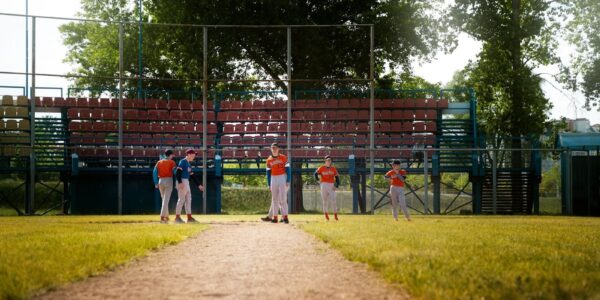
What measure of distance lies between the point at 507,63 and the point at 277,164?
22.6 meters

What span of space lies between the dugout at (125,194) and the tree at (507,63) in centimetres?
1392

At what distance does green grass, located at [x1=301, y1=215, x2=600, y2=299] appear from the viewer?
582cm

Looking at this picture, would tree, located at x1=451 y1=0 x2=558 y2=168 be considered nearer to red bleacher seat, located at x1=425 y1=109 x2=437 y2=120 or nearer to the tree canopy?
the tree canopy

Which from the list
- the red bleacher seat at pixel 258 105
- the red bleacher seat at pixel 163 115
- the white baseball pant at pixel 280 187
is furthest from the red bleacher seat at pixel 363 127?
the white baseball pant at pixel 280 187

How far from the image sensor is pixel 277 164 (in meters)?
17.3

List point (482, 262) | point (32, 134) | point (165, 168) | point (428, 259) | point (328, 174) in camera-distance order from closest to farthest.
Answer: point (482, 262)
point (428, 259)
point (165, 168)
point (328, 174)
point (32, 134)

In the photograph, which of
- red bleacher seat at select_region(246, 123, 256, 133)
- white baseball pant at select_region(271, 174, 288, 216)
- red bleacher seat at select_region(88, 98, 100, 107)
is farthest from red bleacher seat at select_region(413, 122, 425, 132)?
white baseball pant at select_region(271, 174, 288, 216)

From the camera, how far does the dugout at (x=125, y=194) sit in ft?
96.0

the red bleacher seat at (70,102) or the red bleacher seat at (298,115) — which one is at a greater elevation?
the red bleacher seat at (70,102)

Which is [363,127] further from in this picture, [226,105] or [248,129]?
[226,105]

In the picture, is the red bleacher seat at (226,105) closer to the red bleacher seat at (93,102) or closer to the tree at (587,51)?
the red bleacher seat at (93,102)

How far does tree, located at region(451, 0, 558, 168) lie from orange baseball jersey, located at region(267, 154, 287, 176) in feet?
60.6

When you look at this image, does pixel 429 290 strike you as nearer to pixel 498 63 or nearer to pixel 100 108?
pixel 100 108

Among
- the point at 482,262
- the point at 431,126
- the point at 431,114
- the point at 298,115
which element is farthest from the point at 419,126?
the point at 482,262
